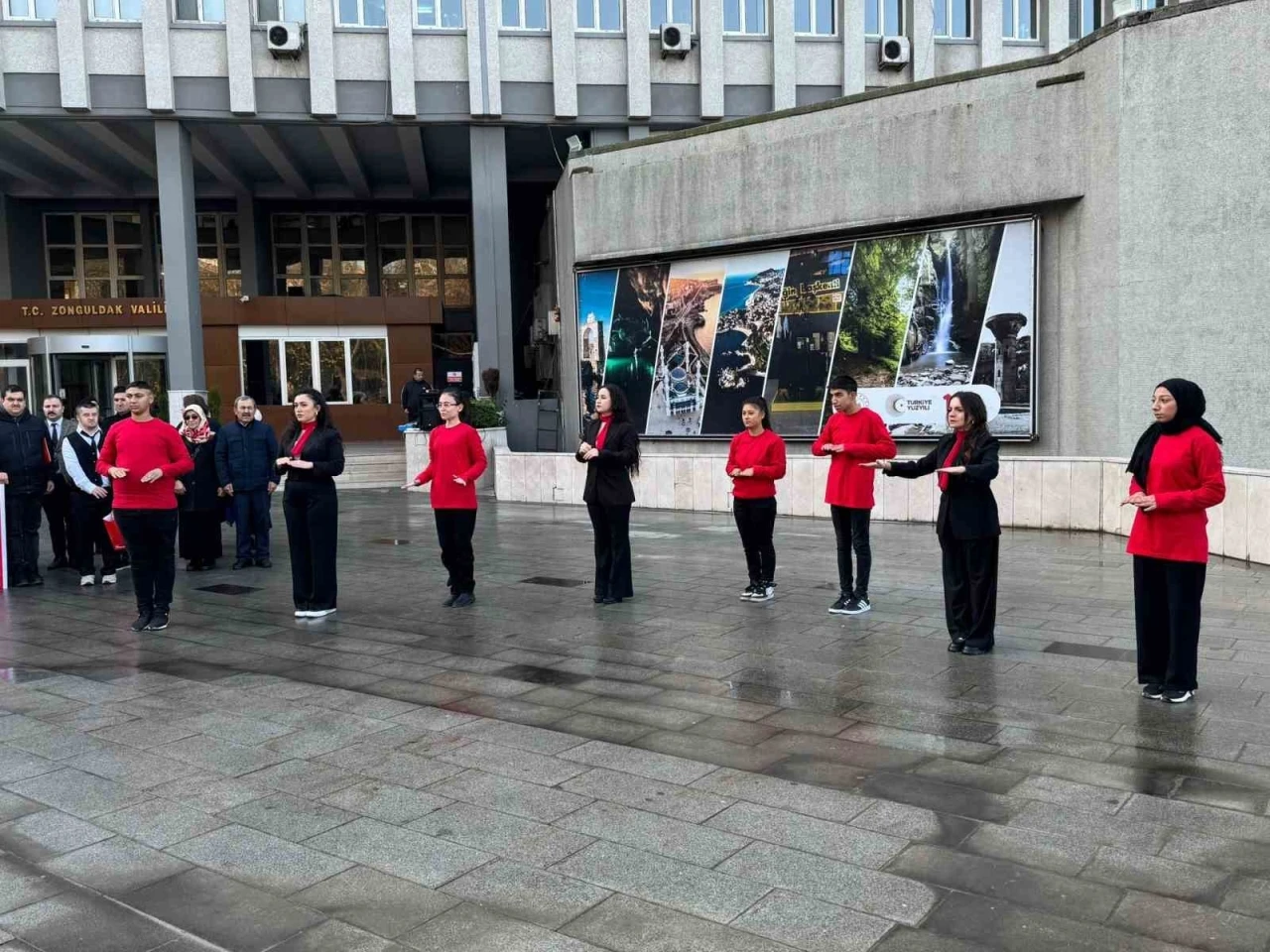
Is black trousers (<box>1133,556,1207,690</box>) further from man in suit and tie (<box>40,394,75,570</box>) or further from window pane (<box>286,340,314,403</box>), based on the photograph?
window pane (<box>286,340,314,403</box>)

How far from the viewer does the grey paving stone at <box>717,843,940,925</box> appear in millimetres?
3641

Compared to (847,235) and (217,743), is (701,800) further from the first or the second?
(847,235)

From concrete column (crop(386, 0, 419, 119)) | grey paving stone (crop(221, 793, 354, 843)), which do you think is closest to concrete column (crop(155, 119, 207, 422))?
concrete column (crop(386, 0, 419, 119))

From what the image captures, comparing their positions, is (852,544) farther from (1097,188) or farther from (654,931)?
(1097,188)

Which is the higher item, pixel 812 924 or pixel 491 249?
pixel 491 249

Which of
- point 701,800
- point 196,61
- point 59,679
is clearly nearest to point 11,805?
point 59,679

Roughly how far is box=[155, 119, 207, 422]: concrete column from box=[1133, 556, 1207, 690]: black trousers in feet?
76.8

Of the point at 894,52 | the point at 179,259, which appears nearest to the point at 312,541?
the point at 179,259

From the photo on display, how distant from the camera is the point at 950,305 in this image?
15367 mm

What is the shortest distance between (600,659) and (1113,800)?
11.4 ft

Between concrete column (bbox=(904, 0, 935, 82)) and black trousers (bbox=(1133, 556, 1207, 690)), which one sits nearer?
black trousers (bbox=(1133, 556, 1207, 690))

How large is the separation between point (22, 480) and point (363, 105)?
16681 mm

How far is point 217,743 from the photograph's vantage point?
A: 5531 mm

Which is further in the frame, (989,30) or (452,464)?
(989,30)
